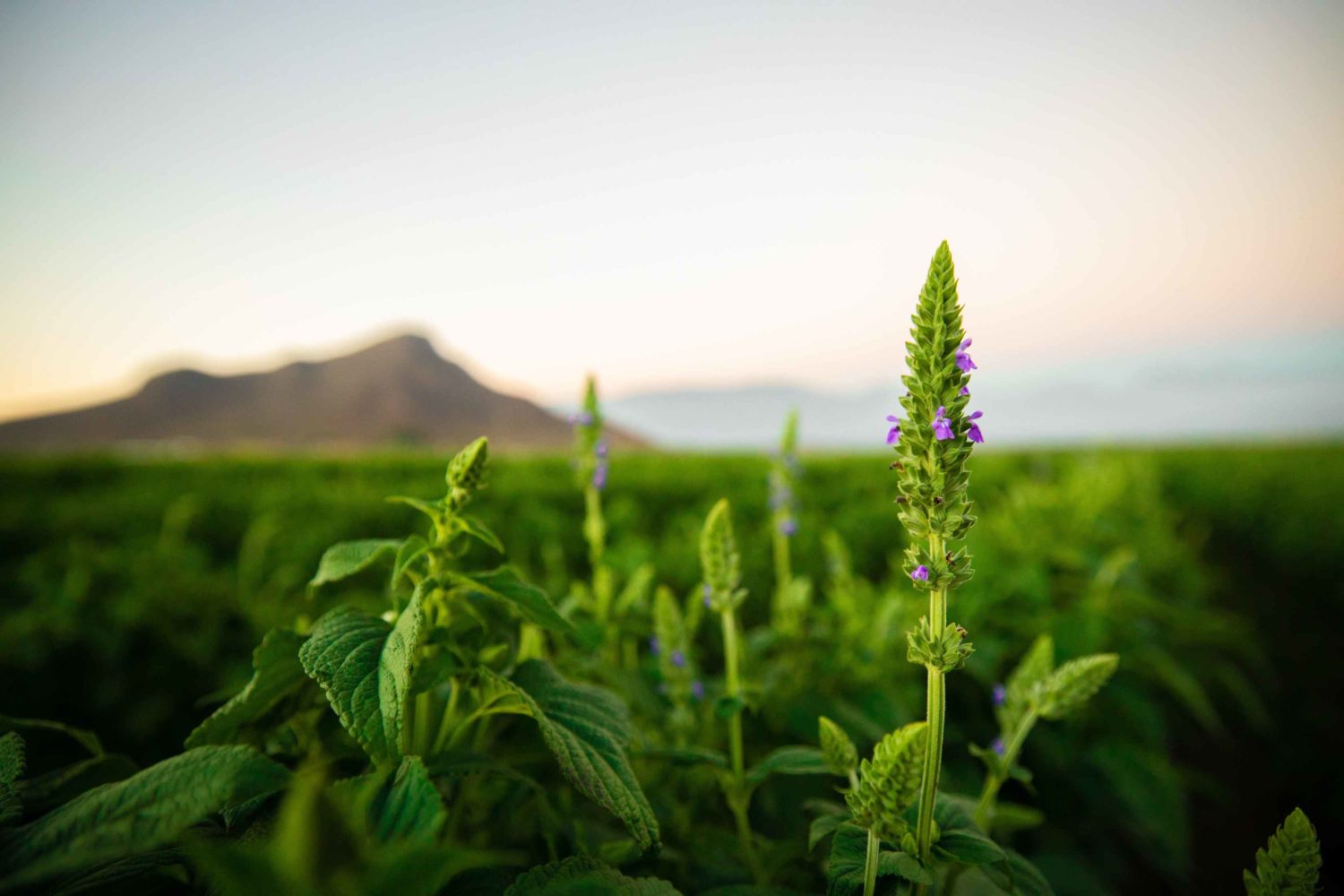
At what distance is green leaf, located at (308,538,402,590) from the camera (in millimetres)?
1106

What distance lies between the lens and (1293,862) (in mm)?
878

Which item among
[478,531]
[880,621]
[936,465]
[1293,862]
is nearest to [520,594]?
[478,531]

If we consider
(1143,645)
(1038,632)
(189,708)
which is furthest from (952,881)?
(189,708)

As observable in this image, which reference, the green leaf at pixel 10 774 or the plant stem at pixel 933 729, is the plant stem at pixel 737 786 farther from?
the green leaf at pixel 10 774

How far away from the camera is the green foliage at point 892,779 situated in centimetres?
83

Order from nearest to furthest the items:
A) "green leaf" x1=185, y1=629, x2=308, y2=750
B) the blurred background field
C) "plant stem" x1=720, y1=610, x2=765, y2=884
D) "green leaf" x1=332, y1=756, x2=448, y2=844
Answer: "green leaf" x1=332, y1=756, x2=448, y2=844 < "green leaf" x1=185, y1=629, x2=308, y2=750 < "plant stem" x1=720, y1=610, x2=765, y2=884 < the blurred background field

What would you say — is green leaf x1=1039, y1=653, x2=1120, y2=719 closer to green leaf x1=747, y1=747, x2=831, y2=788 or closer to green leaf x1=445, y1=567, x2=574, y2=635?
green leaf x1=747, y1=747, x2=831, y2=788

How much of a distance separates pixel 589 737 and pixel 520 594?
0.23 meters

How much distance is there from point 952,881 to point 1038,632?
201 centimetres

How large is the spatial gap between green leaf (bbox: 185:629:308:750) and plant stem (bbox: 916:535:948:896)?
2.78 feet

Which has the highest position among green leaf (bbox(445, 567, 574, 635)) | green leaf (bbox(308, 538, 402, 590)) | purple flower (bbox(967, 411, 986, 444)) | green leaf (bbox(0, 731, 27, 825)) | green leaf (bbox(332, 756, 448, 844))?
purple flower (bbox(967, 411, 986, 444))

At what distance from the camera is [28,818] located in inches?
41.3

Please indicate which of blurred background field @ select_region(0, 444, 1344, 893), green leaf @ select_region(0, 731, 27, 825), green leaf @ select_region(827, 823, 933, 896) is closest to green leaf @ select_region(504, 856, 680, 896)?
green leaf @ select_region(827, 823, 933, 896)

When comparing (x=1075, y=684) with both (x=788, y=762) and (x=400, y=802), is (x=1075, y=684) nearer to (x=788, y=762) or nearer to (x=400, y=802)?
(x=788, y=762)
